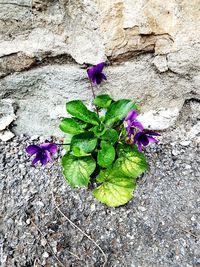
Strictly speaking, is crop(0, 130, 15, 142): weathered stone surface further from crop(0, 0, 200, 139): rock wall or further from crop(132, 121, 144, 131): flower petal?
crop(132, 121, 144, 131): flower petal

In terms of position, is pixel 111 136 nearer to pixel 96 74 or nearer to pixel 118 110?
pixel 118 110

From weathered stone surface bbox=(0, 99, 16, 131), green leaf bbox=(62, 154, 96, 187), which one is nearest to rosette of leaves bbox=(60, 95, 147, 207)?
green leaf bbox=(62, 154, 96, 187)

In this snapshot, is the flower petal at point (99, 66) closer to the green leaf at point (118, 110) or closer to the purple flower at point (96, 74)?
the purple flower at point (96, 74)

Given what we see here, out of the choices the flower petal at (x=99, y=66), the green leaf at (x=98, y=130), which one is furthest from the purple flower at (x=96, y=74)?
the green leaf at (x=98, y=130)

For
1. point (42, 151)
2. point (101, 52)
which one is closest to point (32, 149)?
point (42, 151)

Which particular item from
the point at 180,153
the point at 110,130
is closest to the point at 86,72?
the point at 110,130
